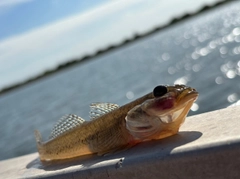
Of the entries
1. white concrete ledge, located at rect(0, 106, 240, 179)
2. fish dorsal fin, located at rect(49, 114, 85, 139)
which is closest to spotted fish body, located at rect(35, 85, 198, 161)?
fish dorsal fin, located at rect(49, 114, 85, 139)

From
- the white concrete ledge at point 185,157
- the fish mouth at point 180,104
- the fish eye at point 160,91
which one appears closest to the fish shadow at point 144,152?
the white concrete ledge at point 185,157

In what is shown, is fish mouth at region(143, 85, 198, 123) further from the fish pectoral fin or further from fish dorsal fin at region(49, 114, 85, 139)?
fish dorsal fin at region(49, 114, 85, 139)

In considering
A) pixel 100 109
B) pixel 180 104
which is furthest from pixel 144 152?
pixel 100 109

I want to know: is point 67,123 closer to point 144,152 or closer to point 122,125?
point 122,125

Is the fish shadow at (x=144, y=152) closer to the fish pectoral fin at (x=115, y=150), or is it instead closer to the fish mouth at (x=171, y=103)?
the fish pectoral fin at (x=115, y=150)

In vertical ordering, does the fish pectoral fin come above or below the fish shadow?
above

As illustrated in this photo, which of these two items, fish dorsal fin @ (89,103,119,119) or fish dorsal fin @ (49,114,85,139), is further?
fish dorsal fin @ (49,114,85,139)
